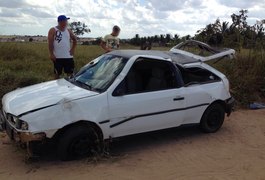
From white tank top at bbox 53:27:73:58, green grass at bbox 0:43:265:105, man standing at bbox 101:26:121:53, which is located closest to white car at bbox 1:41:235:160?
white tank top at bbox 53:27:73:58

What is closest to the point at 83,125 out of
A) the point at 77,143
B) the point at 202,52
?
the point at 77,143

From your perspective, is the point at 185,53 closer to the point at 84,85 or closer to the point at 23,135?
the point at 84,85

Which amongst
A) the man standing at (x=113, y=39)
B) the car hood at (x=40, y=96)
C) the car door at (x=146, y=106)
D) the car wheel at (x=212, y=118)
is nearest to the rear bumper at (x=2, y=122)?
the car hood at (x=40, y=96)

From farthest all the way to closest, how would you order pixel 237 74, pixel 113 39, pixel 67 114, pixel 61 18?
pixel 237 74 → pixel 113 39 → pixel 61 18 → pixel 67 114

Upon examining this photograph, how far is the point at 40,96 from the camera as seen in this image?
19.7 feet

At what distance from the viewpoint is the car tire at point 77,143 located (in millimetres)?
5680

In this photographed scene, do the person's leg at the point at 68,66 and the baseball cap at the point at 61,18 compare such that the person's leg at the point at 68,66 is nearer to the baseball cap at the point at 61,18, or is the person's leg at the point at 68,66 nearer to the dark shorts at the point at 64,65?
the dark shorts at the point at 64,65

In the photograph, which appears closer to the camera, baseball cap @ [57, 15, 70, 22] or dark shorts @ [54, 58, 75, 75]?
baseball cap @ [57, 15, 70, 22]

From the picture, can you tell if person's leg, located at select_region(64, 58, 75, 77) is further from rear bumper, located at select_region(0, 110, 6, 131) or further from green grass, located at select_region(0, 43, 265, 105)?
rear bumper, located at select_region(0, 110, 6, 131)

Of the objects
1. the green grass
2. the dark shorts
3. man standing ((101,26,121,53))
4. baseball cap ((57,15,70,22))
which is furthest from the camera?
man standing ((101,26,121,53))

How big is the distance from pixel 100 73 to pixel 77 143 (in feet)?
4.36

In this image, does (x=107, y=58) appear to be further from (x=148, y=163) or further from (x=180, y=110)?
(x=148, y=163)

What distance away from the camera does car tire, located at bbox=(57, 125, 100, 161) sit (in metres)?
5.68

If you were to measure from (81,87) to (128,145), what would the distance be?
1275 mm
